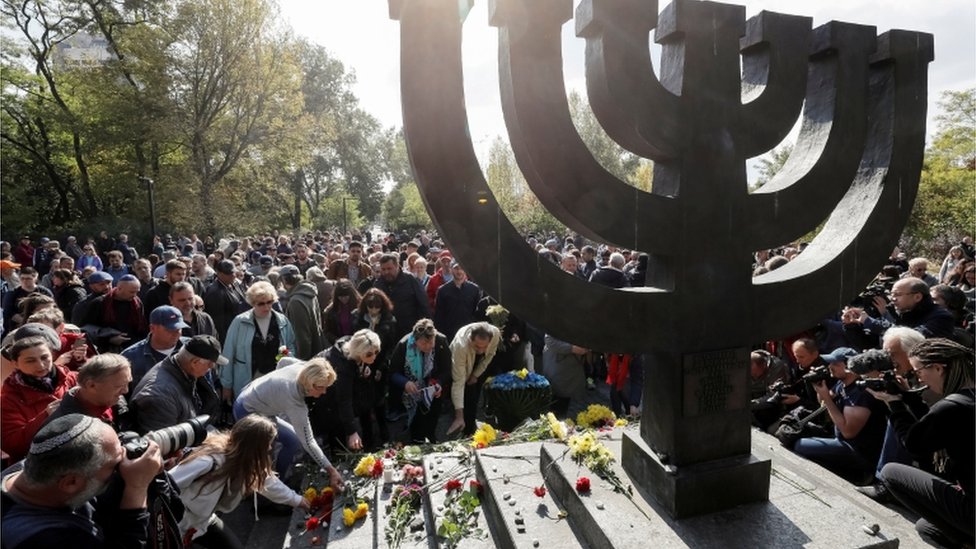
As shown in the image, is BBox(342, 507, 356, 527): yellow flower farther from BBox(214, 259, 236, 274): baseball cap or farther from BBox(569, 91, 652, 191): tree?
BBox(569, 91, 652, 191): tree

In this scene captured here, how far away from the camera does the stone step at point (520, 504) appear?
8.73 ft

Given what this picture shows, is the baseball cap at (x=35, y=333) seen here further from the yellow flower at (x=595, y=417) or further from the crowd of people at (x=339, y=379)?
the yellow flower at (x=595, y=417)

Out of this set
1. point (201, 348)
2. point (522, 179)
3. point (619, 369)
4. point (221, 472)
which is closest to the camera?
point (221, 472)

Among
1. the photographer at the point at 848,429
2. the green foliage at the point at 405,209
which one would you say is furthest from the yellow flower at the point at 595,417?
the green foliage at the point at 405,209

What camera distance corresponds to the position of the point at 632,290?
8.13 feet

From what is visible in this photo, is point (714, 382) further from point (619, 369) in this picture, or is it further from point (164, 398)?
→ point (164, 398)

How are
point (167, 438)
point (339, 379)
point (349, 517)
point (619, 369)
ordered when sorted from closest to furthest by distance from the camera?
point (167, 438) < point (349, 517) < point (339, 379) < point (619, 369)

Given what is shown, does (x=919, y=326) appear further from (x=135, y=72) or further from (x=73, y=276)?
(x=135, y=72)

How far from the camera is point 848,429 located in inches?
144

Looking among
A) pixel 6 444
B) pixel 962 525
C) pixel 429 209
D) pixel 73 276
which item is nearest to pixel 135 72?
pixel 73 276

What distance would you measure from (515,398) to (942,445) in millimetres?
3088

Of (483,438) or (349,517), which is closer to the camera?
(349,517)

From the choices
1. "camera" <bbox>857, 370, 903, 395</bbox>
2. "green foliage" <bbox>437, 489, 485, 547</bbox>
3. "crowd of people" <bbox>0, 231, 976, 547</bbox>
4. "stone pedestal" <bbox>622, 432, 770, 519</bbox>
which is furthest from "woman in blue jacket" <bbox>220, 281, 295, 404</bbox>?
"camera" <bbox>857, 370, 903, 395</bbox>

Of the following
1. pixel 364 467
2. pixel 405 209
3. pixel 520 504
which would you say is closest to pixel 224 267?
pixel 364 467
